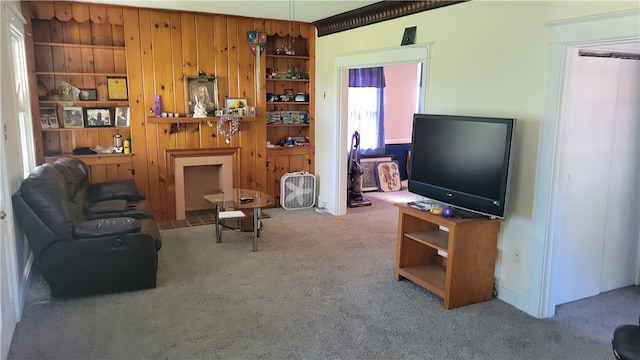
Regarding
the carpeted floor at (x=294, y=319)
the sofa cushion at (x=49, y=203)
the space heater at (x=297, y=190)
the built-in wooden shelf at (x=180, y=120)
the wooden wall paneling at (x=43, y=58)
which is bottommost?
the carpeted floor at (x=294, y=319)

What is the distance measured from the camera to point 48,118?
5371mm

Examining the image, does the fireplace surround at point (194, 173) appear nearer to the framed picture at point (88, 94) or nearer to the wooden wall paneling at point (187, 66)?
the wooden wall paneling at point (187, 66)

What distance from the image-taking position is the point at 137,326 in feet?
10.6

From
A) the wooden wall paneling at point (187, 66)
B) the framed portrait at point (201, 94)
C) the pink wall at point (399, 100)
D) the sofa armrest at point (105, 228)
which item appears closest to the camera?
the sofa armrest at point (105, 228)

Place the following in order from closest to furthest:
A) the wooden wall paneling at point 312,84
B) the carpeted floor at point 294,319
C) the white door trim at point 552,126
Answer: the white door trim at point 552,126 < the carpeted floor at point 294,319 < the wooden wall paneling at point 312,84

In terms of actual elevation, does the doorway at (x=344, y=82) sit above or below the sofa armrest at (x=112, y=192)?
above

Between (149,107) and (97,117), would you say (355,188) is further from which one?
(97,117)

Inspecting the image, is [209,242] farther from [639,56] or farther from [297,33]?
[639,56]

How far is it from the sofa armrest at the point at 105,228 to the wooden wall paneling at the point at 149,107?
7.27 feet

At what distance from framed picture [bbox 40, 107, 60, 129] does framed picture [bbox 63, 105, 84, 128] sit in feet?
0.33

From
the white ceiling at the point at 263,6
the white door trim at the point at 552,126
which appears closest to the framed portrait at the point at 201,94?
the white ceiling at the point at 263,6

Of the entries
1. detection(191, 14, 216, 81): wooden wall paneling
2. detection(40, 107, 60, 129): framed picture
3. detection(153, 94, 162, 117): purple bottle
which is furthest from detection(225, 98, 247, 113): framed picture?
detection(40, 107, 60, 129): framed picture

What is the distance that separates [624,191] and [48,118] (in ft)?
19.2

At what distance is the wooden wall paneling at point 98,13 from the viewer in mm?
5316
